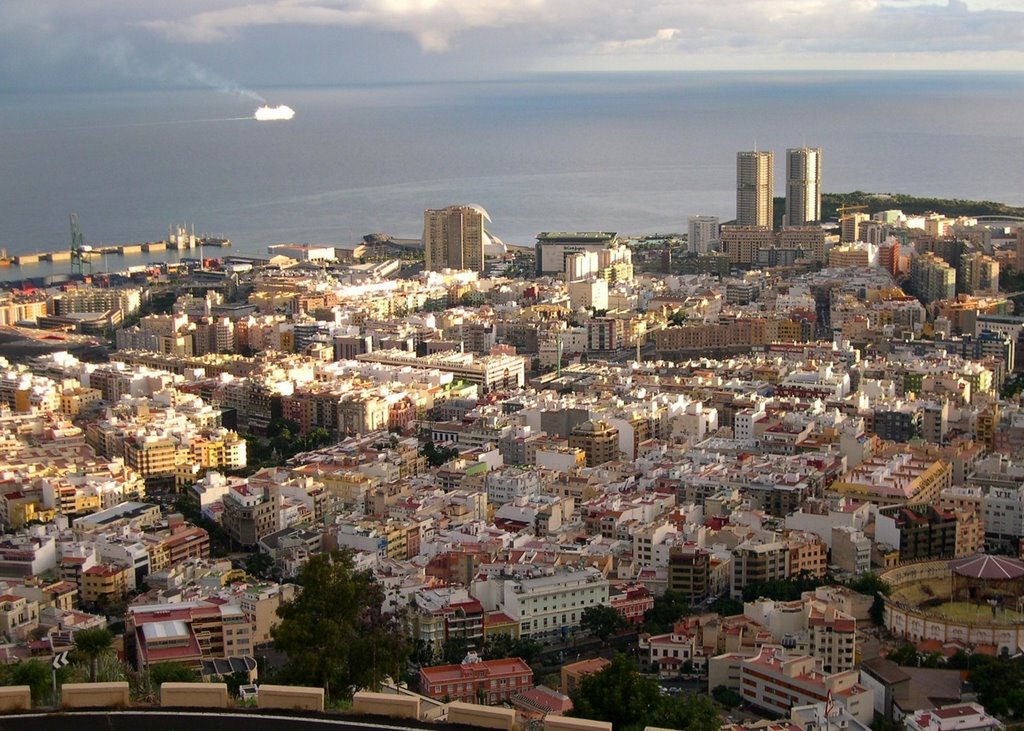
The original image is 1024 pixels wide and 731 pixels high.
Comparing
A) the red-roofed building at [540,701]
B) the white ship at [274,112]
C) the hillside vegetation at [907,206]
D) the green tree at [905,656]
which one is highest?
the white ship at [274,112]

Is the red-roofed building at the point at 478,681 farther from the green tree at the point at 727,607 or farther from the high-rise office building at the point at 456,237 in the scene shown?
the high-rise office building at the point at 456,237

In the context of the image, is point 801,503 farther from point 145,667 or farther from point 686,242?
point 686,242

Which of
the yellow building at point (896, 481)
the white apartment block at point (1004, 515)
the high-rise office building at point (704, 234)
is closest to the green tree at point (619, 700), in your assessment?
the yellow building at point (896, 481)

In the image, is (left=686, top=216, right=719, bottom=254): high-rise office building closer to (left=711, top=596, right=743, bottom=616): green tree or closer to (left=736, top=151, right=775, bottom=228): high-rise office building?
(left=736, top=151, right=775, bottom=228): high-rise office building

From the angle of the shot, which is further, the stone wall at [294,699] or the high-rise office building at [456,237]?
the high-rise office building at [456,237]

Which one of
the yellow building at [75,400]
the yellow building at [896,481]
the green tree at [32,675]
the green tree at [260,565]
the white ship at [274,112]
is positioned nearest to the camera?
the green tree at [32,675]

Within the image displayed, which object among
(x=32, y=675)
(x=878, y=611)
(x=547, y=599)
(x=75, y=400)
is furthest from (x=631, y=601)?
(x=75, y=400)

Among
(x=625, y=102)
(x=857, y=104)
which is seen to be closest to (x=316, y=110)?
(x=625, y=102)
